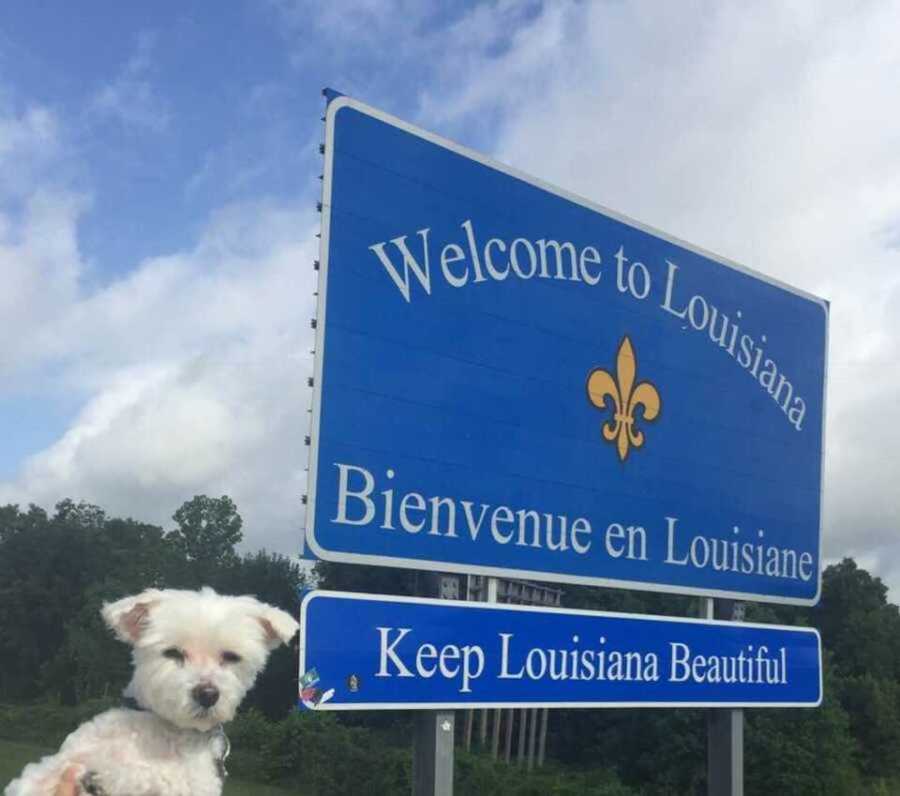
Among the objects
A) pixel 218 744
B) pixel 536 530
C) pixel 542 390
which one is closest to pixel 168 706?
pixel 218 744

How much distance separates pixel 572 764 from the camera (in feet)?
63.3

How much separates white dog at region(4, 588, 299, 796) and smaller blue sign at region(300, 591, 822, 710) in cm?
146

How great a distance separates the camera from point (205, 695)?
279 cm

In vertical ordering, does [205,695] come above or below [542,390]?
below

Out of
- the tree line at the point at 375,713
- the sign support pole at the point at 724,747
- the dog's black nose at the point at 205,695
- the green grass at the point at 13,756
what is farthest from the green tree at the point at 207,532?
the dog's black nose at the point at 205,695

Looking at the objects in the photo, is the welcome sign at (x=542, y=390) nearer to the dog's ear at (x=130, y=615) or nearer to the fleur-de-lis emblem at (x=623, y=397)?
the fleur-de-lis emblem at (x=623, y=397)

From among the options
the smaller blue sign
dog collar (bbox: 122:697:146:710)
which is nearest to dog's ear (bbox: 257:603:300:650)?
dog collar (bbox: 122:697:146:710)

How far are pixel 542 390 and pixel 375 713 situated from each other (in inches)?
452

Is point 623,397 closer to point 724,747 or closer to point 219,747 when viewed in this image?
point 724,747

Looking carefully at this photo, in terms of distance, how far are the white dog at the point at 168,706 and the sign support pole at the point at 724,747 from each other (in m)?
4.53

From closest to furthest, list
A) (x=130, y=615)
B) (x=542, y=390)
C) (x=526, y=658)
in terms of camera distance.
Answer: (x=130, y=615) → (x=526, y=658) → (x=542, y=390)

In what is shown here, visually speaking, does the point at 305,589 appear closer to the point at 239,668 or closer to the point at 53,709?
the point at 239,668

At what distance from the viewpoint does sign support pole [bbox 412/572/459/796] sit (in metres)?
5.09

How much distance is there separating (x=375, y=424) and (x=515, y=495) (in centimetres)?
100
